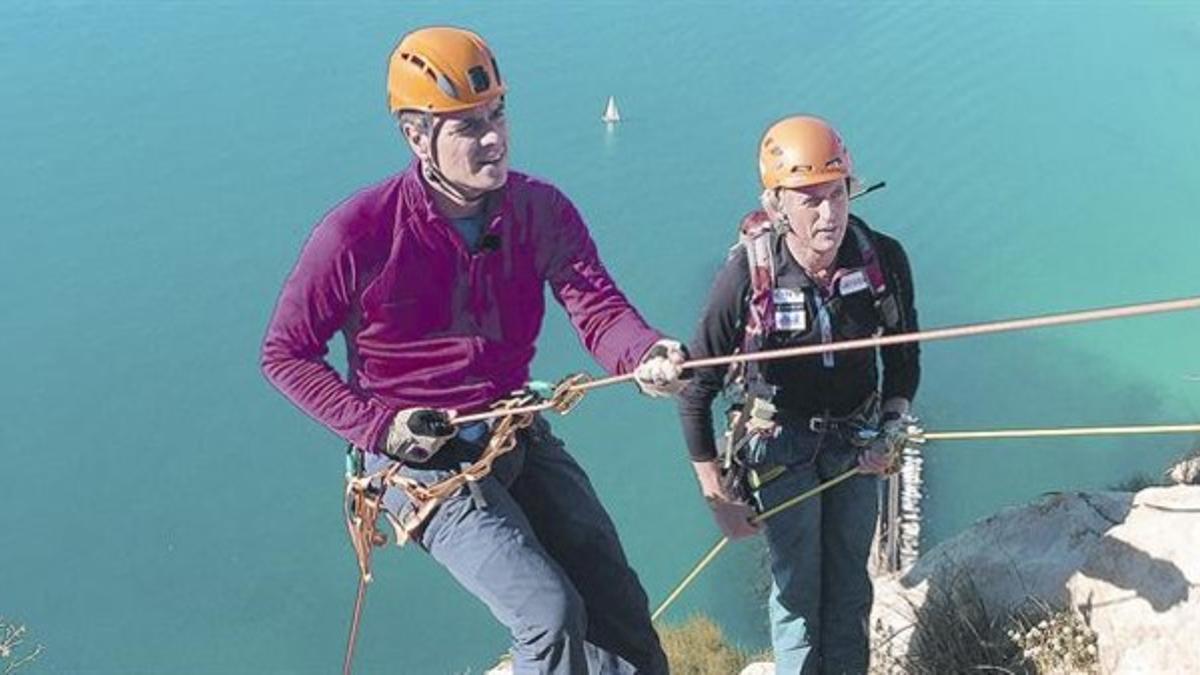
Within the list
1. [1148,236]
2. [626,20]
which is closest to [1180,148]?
[1148,236]

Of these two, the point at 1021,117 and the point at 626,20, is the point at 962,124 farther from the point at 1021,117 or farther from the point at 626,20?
the point at 626,20

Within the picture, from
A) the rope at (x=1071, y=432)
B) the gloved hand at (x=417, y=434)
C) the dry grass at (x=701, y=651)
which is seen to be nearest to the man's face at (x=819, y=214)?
the rope at (x=1071, y=432)

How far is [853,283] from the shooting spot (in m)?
2.96

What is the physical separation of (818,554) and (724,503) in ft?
0.91

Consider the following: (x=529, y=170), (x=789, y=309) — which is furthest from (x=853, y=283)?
(x=529, y=170)

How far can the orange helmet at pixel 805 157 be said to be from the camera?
294 centimetres

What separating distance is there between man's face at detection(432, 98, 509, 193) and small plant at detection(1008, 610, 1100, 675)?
5.83 feet

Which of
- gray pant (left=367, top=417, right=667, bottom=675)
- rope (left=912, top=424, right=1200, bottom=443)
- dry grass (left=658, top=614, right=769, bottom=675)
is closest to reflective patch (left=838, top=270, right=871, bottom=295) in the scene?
rope (left=912, top=424, right=1200, bottom=443)

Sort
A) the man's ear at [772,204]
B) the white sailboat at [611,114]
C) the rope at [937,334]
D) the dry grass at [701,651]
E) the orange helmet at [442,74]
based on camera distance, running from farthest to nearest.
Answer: the white sailboat at [611,114]
the dry grass at [701,651]
the man's ear at [772,204]
the orange helmet at [442,74]
the rope at [937,334]

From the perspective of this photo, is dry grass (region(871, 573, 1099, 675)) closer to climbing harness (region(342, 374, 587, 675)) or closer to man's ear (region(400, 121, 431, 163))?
climbing harness (region(342, 374, 587, 675))

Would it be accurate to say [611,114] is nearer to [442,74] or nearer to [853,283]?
[853,283]

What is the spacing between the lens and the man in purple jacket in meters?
2.66

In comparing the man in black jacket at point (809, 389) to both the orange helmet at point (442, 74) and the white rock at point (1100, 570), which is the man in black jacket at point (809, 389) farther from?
the orange helmet at point (442, 74)

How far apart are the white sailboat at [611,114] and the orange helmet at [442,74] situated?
10284 mm
